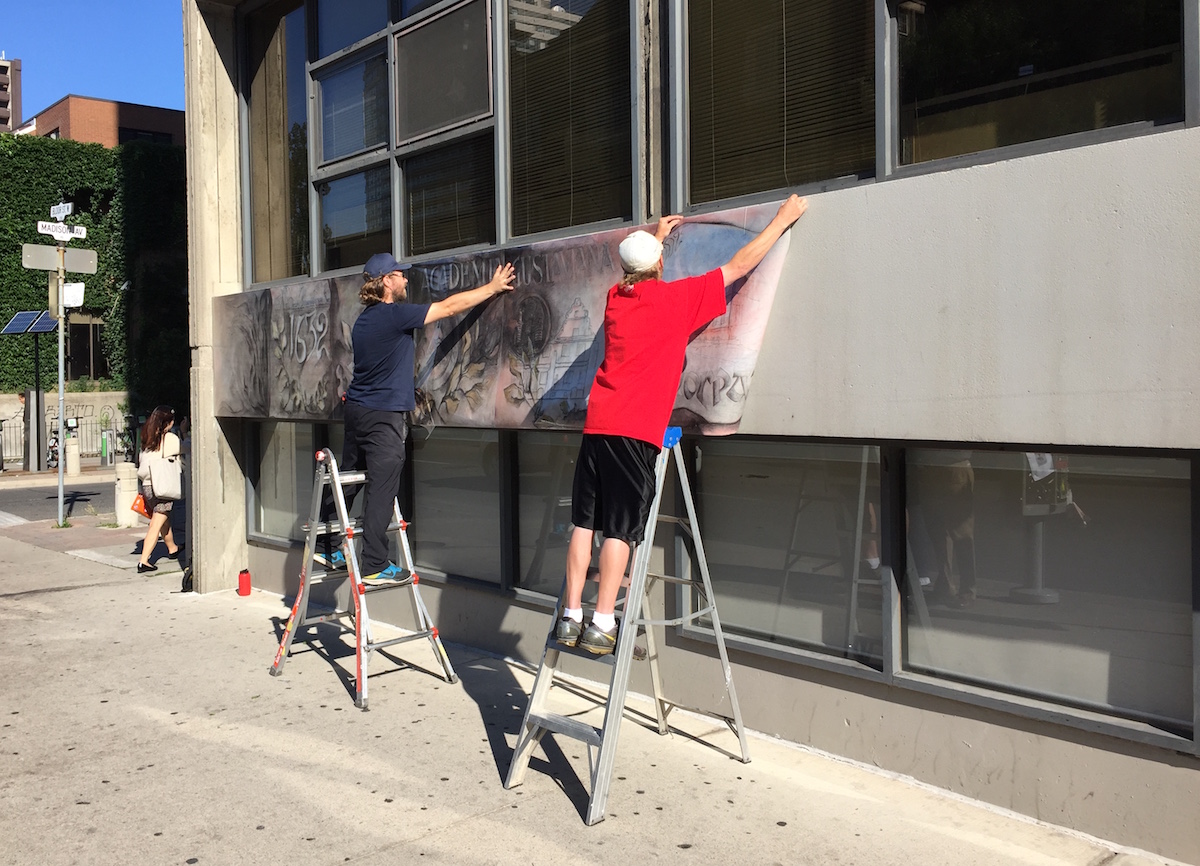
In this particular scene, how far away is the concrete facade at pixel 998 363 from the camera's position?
384 cm

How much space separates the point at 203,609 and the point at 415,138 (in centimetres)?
432

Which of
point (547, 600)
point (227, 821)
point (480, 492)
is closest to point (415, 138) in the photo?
point (480, 492)

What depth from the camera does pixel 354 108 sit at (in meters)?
8.43

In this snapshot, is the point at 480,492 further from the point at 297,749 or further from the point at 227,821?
the point at 227,821

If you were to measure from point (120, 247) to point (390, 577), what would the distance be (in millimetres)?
27989

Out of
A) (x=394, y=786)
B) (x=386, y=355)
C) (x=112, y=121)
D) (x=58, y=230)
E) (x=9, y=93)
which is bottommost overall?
(x=394, y=786)

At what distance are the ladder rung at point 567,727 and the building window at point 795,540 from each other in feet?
4.57

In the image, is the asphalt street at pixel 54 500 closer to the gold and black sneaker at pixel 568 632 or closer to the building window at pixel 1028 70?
the gold and black sneaker at pixel 568 632

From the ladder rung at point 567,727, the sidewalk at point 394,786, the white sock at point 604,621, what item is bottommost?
the sidewalk at point 394,786

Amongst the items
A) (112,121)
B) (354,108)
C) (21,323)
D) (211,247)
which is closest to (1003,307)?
(354,108)

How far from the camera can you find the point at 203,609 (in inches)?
349

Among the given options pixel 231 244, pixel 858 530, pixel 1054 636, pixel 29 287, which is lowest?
pixel 1054 636

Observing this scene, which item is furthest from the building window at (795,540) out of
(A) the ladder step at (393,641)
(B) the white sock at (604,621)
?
(A) the ladder step at (393,641)

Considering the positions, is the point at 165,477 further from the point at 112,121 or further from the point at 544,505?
the point at 112,121
